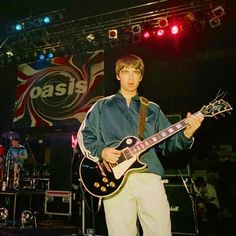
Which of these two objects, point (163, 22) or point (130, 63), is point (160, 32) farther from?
point (130, 63)

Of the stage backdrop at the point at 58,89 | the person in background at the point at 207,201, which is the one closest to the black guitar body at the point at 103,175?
the person in background at the point at 207,201

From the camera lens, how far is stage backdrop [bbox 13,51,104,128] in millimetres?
8180

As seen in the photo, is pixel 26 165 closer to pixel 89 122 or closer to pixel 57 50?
pixel 57 50

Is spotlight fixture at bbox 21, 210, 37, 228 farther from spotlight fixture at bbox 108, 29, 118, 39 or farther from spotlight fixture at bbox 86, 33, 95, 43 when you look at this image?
spotlight fixture at bbox 108, 29, 118, 39

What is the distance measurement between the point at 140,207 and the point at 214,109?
43.7 inches

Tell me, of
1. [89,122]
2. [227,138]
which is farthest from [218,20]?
[89,122]

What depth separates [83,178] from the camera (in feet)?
7.94

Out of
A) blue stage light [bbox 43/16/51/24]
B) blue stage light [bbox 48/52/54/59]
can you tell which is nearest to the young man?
blue stage light [bbox 43/16/51/24]

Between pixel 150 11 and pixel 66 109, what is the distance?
3.55 m

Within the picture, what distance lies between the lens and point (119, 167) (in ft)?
7.36

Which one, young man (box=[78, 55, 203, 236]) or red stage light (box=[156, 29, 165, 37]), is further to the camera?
red stage light (box=[156, 29, 165, 37])

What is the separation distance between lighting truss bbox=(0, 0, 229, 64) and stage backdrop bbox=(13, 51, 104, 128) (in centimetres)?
68

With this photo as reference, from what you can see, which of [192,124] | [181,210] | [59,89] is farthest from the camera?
[59,89]

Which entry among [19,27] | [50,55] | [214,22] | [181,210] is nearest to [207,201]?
[181,210]
